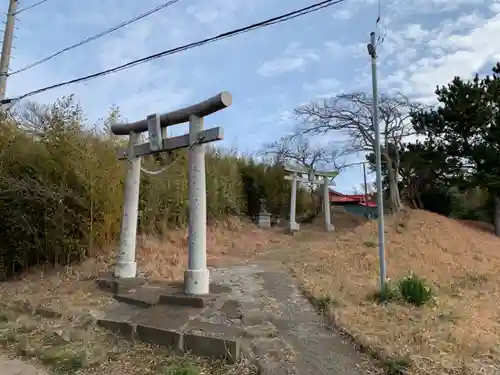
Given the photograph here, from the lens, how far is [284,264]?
241 inches

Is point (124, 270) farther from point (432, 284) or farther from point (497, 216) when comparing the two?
point (497, 216)

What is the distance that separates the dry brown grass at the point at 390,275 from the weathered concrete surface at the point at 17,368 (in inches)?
40.8

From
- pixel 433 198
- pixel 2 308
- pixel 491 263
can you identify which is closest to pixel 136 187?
pixel 2 308

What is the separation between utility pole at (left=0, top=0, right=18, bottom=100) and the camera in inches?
296

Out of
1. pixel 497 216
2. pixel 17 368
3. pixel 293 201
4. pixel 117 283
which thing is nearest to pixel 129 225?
pixel 117 283

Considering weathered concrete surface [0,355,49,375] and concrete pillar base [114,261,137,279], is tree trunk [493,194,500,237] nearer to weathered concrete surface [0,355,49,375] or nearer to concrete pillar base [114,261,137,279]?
concrete pillar base [114,261,137,279]

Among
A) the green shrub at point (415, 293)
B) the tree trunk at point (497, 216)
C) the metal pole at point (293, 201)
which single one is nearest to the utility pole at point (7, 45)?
the metal pole at point (293, 201)

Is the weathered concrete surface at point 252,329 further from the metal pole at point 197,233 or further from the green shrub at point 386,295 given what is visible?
the green shrub at point 386,295

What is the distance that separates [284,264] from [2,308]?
3.56 metres

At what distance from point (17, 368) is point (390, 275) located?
438cm

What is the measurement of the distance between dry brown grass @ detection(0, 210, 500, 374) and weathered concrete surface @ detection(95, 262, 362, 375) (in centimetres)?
24

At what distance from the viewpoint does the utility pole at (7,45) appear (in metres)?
7.52

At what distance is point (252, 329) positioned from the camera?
3334mm

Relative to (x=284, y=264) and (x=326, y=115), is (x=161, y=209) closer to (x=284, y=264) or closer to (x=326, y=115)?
(x=284, y=264)
